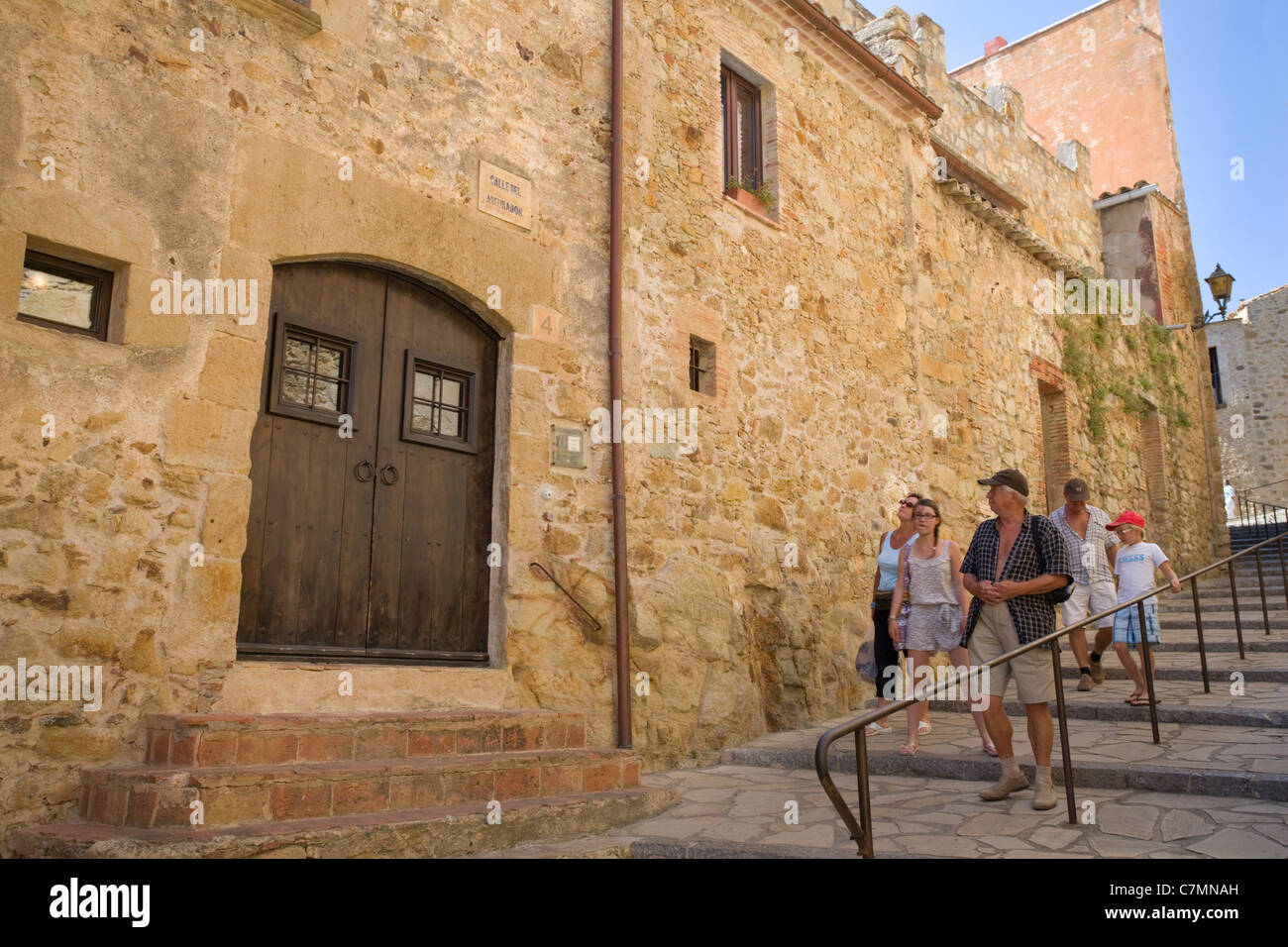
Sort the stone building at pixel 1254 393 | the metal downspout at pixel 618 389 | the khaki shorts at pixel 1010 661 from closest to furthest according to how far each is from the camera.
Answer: the khaki shorts at pixel 1010 661 → the metal downspout at pixel 618 389 → the stone building at pixel 1254 393

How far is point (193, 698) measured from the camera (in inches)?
178

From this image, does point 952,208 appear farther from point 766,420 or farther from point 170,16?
point 170,16

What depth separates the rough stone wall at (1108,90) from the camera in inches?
624

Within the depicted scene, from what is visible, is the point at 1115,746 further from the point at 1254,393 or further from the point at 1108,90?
the point at 1254,393

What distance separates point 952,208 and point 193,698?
29.7 ft

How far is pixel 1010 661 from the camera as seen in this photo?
4.81m

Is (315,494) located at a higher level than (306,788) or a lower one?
higher

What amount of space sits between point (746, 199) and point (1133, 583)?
4.01 metres

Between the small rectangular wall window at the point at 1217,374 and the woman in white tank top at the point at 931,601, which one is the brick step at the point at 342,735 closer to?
the woman in white tank top at the point at 931,601

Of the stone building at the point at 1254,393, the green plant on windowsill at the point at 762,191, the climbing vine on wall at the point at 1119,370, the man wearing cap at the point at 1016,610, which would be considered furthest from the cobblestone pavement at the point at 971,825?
the stone building at the point at 1254,393

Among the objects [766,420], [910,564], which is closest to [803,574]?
[766,420]

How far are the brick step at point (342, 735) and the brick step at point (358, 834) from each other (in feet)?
1.36

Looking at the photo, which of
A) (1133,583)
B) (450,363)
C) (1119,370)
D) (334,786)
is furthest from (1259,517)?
(334,786)

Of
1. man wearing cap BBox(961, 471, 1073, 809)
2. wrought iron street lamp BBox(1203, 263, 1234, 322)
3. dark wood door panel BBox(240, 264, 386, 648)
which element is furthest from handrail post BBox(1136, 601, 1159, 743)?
wrought iron street lamp BBox(1203, 263, 1234, 322)
